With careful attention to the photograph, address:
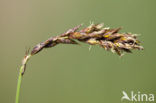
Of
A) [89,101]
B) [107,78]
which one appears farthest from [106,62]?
[89,101]

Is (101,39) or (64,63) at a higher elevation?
(64,63)

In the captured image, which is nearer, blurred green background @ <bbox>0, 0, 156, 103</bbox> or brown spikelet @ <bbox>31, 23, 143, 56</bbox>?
brown spikelet @ <bbox>31, 23, 143, 56</bbox>

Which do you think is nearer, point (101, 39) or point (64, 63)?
point (101, 39)

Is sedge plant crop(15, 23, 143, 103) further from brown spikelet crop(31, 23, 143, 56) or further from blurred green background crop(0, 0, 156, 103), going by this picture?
blurred green background crop(0, 0, 156, 103)

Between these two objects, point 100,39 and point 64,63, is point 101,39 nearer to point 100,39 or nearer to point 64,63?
point 100,39

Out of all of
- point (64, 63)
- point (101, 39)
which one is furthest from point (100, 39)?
point (64, 63)

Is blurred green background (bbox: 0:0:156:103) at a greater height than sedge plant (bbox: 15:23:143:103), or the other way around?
blurred green background (bbox: 0:0:156:103)

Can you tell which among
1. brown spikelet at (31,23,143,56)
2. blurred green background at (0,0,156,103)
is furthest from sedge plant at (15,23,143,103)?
blurred green background at (0,0,156,103)

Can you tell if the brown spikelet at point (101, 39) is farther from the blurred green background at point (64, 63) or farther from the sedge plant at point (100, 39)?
the blurred green background at point (64, 63)

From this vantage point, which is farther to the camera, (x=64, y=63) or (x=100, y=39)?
(x=64, y=63)

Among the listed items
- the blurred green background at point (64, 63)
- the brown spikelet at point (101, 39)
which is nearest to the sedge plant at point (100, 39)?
the brown spikelet at point (101, 39)
